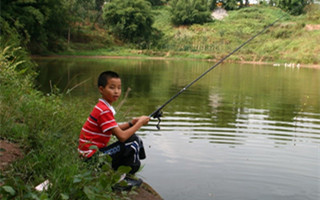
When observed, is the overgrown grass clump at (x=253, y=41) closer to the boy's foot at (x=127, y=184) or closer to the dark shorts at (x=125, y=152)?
the boy's foot at (x=127, y=184)

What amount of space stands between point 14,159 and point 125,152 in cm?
79

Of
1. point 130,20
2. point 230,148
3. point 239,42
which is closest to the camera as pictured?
point 230,148

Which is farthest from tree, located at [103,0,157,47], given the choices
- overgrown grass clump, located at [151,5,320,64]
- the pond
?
the pond

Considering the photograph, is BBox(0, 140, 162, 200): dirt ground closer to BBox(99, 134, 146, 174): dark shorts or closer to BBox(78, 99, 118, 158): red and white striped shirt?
BBox(99, 134, 146, 174): dark shorts

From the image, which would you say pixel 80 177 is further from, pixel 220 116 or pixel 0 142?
pixel 220 116

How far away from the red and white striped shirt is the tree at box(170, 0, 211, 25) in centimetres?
5480

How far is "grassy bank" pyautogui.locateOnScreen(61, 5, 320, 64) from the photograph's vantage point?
39750 millimetres

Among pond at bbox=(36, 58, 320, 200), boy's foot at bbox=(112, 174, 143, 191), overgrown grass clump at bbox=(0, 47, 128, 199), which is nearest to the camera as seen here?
overgrown grass clump at bbox=(0, 47, 128, 199)

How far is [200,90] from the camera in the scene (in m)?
13.7

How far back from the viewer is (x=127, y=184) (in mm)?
3029

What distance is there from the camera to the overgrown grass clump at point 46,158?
8.03 feet

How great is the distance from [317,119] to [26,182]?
7.40m

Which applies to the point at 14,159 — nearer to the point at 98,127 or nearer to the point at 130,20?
the point at 98,127

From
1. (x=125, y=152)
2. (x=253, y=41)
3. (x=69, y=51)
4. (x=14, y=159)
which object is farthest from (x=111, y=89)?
(x=253, y=41)
